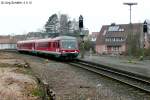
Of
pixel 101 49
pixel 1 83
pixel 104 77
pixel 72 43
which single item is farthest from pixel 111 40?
pixel 1 83

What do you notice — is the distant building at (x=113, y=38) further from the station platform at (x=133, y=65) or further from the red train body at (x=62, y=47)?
the station platform at (x=133, y=65)

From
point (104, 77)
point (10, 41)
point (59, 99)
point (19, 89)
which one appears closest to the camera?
point (59, 99)

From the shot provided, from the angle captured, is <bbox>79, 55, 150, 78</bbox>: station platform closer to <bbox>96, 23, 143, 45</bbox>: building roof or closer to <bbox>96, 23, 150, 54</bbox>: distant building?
<bbox>96, 23, 150, 54</bbox>: distant building

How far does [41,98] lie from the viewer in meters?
13.5

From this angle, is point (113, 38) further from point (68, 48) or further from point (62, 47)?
point (62, 47)

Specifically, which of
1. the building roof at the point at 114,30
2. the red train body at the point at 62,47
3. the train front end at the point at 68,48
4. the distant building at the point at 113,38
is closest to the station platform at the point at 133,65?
the train front end at the point at 68,48

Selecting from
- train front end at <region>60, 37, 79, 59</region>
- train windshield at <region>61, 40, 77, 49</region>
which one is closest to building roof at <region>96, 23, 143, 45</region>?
train windshield at <region>61, 40, 77, 49</region>

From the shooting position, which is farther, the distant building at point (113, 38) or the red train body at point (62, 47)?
the distant building at point (113, 38)

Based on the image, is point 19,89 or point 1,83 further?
point 1,83

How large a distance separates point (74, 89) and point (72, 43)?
2542 cm

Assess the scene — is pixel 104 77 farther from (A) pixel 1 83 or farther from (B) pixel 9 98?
Answer: (B) pixel 9 98

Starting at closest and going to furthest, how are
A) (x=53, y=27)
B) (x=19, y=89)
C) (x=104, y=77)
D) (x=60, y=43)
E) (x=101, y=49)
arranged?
(x=19, y=89) → (x=104, y=77) → (x=60, y=43) → (x=101, y=49) → (x=53, y=27)

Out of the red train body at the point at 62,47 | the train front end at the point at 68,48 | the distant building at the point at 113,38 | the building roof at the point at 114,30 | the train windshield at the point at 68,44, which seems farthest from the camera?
the building roof at the point at 114,30

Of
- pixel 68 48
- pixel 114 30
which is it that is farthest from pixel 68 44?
pixel 114 30
